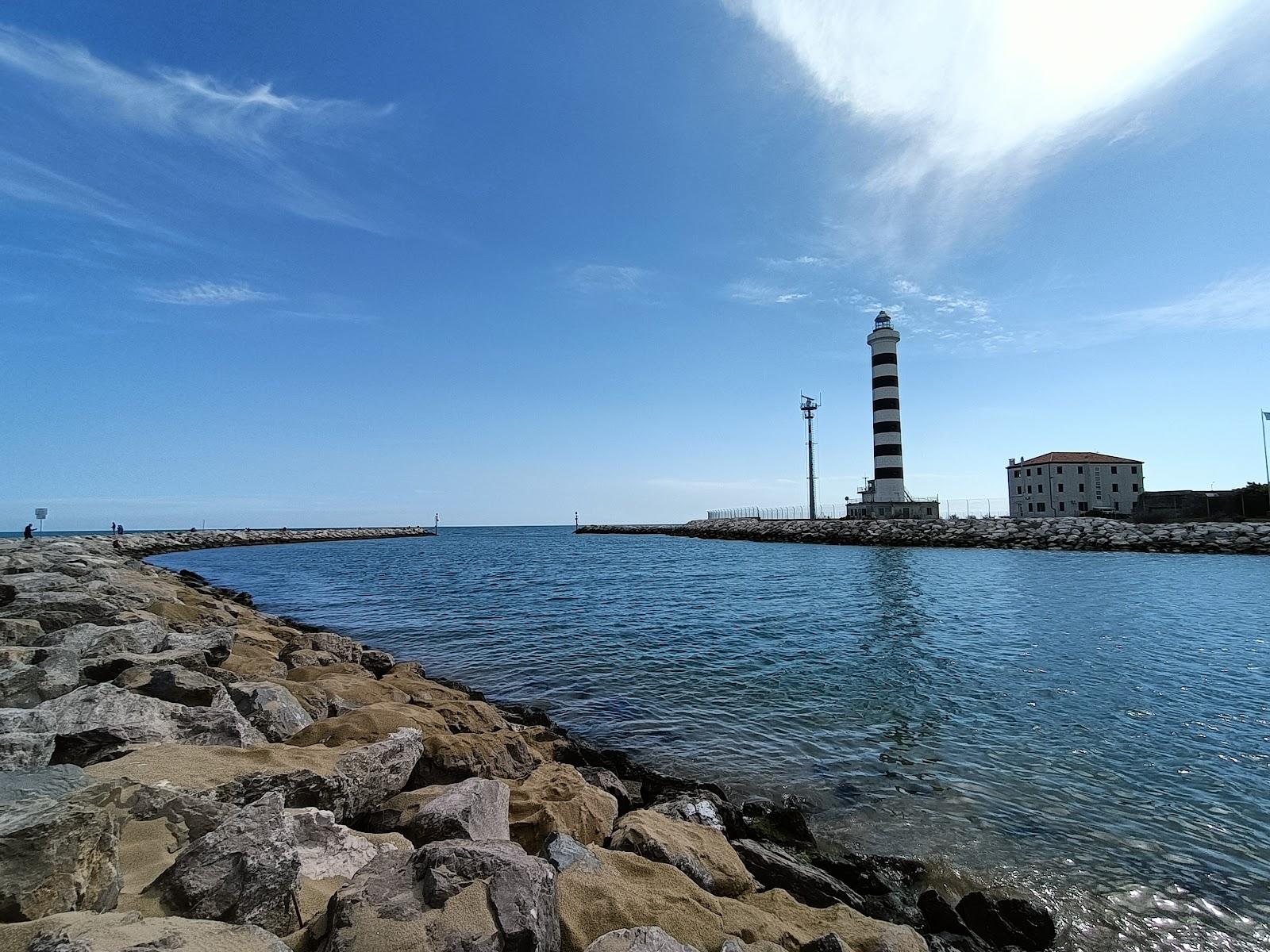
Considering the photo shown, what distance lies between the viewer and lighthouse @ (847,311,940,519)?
6025cm

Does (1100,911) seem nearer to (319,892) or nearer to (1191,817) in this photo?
(1191,817)

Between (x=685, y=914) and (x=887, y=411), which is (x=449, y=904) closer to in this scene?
(x=685, y=914)

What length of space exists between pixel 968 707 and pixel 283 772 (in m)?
9.76

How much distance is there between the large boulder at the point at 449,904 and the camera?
2.81m

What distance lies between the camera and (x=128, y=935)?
7.87ft

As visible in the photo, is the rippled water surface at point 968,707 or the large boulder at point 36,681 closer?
the rippled water surface at point 968,707

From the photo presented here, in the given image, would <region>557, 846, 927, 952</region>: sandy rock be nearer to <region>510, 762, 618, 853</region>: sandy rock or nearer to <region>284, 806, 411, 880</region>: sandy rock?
<region>510, 762, 618, 853</region>: sandy rock

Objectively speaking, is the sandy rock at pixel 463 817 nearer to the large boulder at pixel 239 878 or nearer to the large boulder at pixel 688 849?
the large boulder at pixel 688 849

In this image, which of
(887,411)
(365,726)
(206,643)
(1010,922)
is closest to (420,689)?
(206,643)

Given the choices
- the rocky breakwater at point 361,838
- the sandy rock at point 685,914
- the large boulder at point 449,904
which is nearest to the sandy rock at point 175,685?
the rocky breakwater at point 361,838

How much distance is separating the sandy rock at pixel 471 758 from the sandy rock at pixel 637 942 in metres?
3.23

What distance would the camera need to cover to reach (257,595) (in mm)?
28266

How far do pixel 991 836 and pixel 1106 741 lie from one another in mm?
3659

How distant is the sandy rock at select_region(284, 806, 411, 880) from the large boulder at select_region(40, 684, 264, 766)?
192cm
